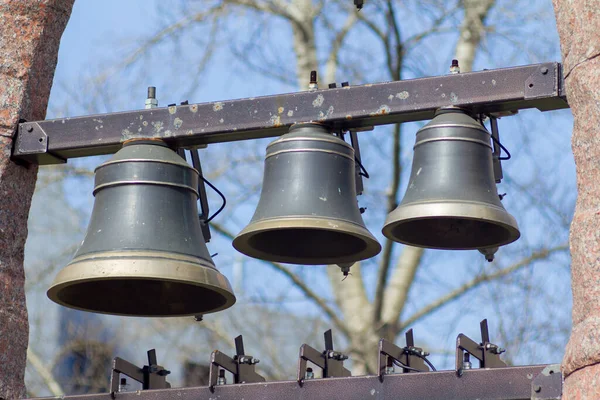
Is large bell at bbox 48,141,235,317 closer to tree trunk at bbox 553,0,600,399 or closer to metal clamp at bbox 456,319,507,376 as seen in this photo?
metal clamp at bbox 456,319,507,376

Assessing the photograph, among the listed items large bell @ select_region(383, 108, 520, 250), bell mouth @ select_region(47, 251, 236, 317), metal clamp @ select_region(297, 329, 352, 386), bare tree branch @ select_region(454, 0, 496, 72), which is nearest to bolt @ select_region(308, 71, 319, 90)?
large bell @ select_region(383, 108, 520, 250)

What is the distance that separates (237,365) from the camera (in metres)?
4.14

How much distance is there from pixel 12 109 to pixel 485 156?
1.47 meters

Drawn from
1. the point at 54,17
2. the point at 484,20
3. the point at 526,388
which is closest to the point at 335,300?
the point at 484,20

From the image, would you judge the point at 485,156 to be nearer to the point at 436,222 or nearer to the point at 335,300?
the point at 436,222

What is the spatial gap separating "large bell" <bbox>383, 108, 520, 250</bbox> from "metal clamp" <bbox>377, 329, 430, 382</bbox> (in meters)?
0.34

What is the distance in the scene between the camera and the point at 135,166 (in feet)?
13.3

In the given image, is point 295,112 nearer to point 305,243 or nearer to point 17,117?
point 305,243

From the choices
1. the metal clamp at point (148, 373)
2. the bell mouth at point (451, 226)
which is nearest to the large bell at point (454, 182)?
the bell mouth at point (451, 226)

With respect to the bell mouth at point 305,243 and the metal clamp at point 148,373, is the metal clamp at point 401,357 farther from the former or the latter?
the metal clamp at point 148,373

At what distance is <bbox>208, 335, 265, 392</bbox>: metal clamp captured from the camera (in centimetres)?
395

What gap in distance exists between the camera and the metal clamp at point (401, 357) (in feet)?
12.5

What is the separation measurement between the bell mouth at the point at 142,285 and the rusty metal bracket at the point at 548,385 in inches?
38.8

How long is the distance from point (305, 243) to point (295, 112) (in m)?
0.44
